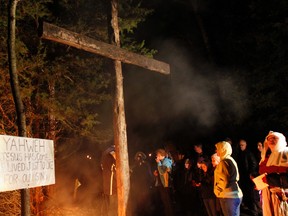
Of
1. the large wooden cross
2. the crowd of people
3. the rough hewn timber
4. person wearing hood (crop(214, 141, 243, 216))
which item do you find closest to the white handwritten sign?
the rough hewn timber

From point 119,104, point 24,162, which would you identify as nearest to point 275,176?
point 119,104

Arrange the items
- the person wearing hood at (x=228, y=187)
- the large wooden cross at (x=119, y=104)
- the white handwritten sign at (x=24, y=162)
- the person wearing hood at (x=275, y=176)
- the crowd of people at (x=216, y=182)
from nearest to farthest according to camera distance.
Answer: the white handwritten sign at (x=24, y=162)
the person wearing hood at (x=275, y=176)
the crowd of people at (x=216, y=182)
the large wooden cross at (x=119, y=104)
the person wearing hood at (x=228, y=187)

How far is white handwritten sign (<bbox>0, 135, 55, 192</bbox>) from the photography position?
3893mm

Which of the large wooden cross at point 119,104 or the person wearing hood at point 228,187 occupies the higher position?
the large wooden cross at point 119,104

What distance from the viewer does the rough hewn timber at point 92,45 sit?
231 inches

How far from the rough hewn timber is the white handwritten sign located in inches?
81.0

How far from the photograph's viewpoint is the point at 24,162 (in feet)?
13.8

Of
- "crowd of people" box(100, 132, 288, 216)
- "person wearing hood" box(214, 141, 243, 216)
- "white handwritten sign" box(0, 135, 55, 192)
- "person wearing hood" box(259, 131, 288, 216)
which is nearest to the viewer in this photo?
"white handwritten sign" box(0, 135, 55, 192)

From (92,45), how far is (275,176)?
4.13 m

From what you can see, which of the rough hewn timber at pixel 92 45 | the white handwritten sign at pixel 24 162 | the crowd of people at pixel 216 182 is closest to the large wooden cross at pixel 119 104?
the rough hewn timber at pixel 92 45

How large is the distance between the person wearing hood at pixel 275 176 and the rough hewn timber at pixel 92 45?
3385 mm

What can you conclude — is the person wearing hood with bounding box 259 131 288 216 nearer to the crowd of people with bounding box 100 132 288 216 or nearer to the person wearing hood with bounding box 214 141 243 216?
the crowd of people with bounding box 100 132 288 216

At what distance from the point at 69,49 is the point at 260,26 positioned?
7907 millimetres

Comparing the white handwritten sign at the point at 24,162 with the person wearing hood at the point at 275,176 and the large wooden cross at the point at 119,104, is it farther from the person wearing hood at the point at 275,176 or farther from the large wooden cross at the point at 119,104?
the person wearing hood at the point at 275,176
